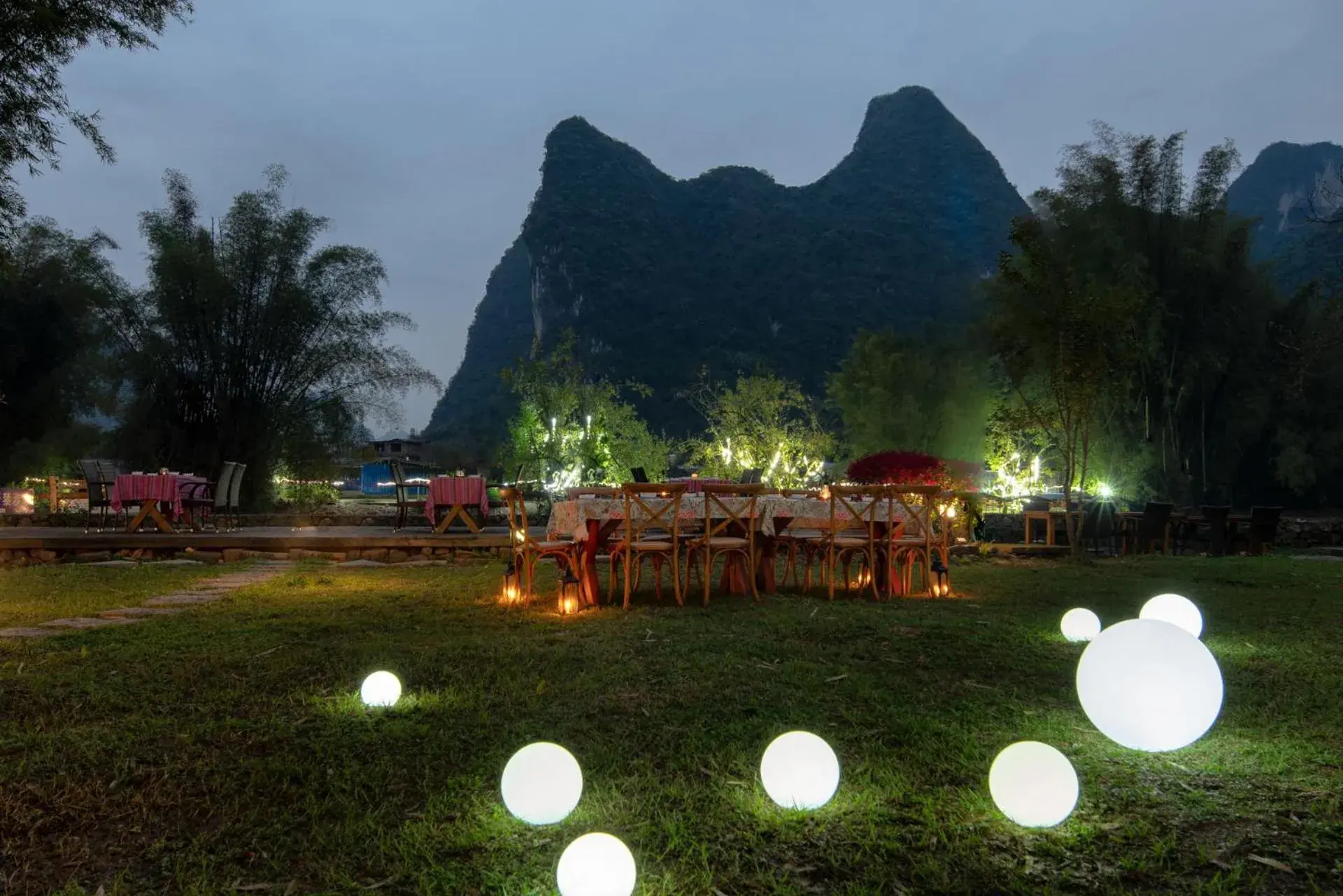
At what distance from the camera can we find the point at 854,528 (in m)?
5.85

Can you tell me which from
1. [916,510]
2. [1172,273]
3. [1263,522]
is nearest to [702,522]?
[916,510]

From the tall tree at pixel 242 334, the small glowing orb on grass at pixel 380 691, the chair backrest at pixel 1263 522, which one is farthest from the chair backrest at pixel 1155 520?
the tall tree at pixel 242 334

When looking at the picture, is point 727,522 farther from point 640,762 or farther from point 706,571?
point 640,762

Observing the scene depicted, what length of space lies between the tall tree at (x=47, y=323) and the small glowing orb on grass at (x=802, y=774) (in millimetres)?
15099

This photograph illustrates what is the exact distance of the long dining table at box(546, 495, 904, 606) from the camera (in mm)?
5227

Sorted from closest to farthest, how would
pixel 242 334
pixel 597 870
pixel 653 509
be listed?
pixel 597 870 < pixel 653 509 < pixel 242 334

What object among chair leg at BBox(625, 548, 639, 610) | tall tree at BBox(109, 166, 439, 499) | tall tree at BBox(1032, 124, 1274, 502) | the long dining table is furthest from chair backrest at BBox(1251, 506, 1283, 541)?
tall tree at BBox(109, 166, 439, 499)

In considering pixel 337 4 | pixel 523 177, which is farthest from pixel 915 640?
pixel 523 177

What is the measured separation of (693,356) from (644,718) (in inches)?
1626

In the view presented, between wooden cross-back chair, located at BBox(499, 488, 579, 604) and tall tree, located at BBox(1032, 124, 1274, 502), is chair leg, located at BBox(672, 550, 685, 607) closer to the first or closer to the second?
wooden cross-back chair, located at BBox(499, 488, 579, 604)

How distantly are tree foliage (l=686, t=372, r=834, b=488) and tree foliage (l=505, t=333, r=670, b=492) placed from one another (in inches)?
55.8

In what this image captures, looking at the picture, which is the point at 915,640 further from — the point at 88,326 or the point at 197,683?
the point at 88,326

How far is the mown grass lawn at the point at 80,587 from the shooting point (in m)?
4.89

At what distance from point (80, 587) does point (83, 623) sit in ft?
5.96
